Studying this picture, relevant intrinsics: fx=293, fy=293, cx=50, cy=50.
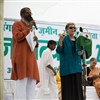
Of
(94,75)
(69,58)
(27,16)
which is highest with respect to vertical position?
(27,16)

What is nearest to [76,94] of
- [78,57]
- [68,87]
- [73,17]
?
[68,87]

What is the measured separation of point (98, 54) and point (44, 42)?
1342mm

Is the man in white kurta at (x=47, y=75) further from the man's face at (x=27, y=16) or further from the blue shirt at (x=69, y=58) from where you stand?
the man's face at (x=27, y=16)

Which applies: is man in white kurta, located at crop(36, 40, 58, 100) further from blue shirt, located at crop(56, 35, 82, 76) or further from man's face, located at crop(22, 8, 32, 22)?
man's face, located at crop(22, 8, 32, 22)

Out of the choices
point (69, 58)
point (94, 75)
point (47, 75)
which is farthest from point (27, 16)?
point (94, 75)

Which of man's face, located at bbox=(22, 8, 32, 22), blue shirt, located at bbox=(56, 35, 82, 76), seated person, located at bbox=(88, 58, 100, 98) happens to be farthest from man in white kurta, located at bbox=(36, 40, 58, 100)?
man's face, located at bbox=(22, 8, 32, 22)

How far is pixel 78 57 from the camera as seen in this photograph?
3863mm

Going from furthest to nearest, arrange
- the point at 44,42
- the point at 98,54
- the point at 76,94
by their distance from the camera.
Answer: the point at 98,54, the point at 44,42, the point at 76,94

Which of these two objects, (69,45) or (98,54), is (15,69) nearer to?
(69,45)

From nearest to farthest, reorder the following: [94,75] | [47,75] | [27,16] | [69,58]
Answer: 1. [27,16]
2. [69,58]
3. [47,75]
4. [94,75]

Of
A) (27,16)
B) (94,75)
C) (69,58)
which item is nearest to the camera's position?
(27,16)

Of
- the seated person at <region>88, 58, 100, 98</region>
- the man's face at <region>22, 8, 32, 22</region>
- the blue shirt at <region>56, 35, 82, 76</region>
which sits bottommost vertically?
the seated person at <region>88, 58, 100, 98</region>

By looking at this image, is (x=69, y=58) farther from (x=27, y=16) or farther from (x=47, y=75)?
(x=47, y=75)

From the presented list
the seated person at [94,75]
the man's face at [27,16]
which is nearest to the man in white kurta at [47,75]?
the seated person at [94,75]
